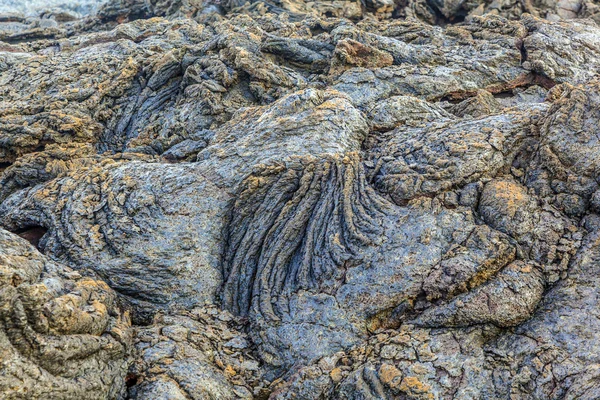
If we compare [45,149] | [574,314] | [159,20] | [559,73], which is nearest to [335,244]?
[574,314]

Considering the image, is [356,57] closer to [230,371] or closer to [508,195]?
[508,195]

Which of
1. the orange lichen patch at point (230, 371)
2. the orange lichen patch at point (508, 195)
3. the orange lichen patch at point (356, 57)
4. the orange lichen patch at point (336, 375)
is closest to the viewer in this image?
the orange lichen patch at point (336, 375)

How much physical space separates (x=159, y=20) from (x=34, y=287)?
18.5 meters

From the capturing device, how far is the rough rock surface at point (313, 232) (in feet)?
27.9

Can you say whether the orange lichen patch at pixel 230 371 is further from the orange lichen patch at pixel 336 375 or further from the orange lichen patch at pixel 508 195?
the orange lichen patch at pixel 508 195

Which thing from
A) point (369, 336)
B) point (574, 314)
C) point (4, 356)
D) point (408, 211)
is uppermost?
point (4, 356)

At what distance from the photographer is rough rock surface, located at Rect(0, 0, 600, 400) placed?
8.51 meters

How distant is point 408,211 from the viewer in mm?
10484

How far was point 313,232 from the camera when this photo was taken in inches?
426

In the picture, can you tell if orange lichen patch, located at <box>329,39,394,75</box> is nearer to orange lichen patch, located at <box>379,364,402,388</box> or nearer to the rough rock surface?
the rough rock surface

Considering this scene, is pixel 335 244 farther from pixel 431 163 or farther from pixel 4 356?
pixel 4 356

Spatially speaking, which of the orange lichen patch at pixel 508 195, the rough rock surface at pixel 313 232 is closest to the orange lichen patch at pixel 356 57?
the rough rock surface at pixel 313 232

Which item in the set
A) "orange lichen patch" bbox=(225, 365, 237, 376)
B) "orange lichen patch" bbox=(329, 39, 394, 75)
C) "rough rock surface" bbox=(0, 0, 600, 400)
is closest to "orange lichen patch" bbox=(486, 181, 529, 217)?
"rough rock surface" bbox=(0, 0, 600, 400)

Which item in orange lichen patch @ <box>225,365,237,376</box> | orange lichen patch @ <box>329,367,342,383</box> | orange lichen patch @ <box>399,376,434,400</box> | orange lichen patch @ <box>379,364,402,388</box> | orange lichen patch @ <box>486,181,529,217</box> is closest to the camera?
orange lichen patch @ <box>399,376,434,400</box>
